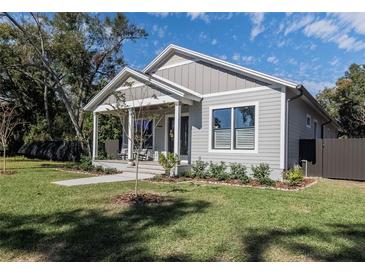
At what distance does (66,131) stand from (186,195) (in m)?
28.8

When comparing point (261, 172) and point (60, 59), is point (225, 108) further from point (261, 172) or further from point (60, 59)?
point (60, 59)

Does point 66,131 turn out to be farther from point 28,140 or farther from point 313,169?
point 313,169

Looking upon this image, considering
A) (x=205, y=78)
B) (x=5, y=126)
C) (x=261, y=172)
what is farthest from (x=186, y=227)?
(x=5, y=126)

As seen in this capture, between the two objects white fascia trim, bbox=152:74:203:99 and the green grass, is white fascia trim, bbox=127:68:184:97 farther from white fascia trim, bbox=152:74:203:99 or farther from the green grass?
the green grass

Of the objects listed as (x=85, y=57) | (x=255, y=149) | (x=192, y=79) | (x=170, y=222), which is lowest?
(x=170, y=222)

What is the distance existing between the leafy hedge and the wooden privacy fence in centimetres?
1517

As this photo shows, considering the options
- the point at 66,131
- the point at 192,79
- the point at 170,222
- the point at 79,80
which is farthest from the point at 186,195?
the point at 66,131

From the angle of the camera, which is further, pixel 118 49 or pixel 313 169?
pixel 118 49

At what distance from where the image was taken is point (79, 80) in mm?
25953

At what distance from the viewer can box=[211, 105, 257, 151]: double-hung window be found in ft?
36.6

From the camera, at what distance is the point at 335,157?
11789 millimetres

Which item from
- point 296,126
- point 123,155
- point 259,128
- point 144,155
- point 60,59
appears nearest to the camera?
point 259,128

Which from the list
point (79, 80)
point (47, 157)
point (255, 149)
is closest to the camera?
point (255, 149)

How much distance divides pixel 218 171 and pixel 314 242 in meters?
6.99
